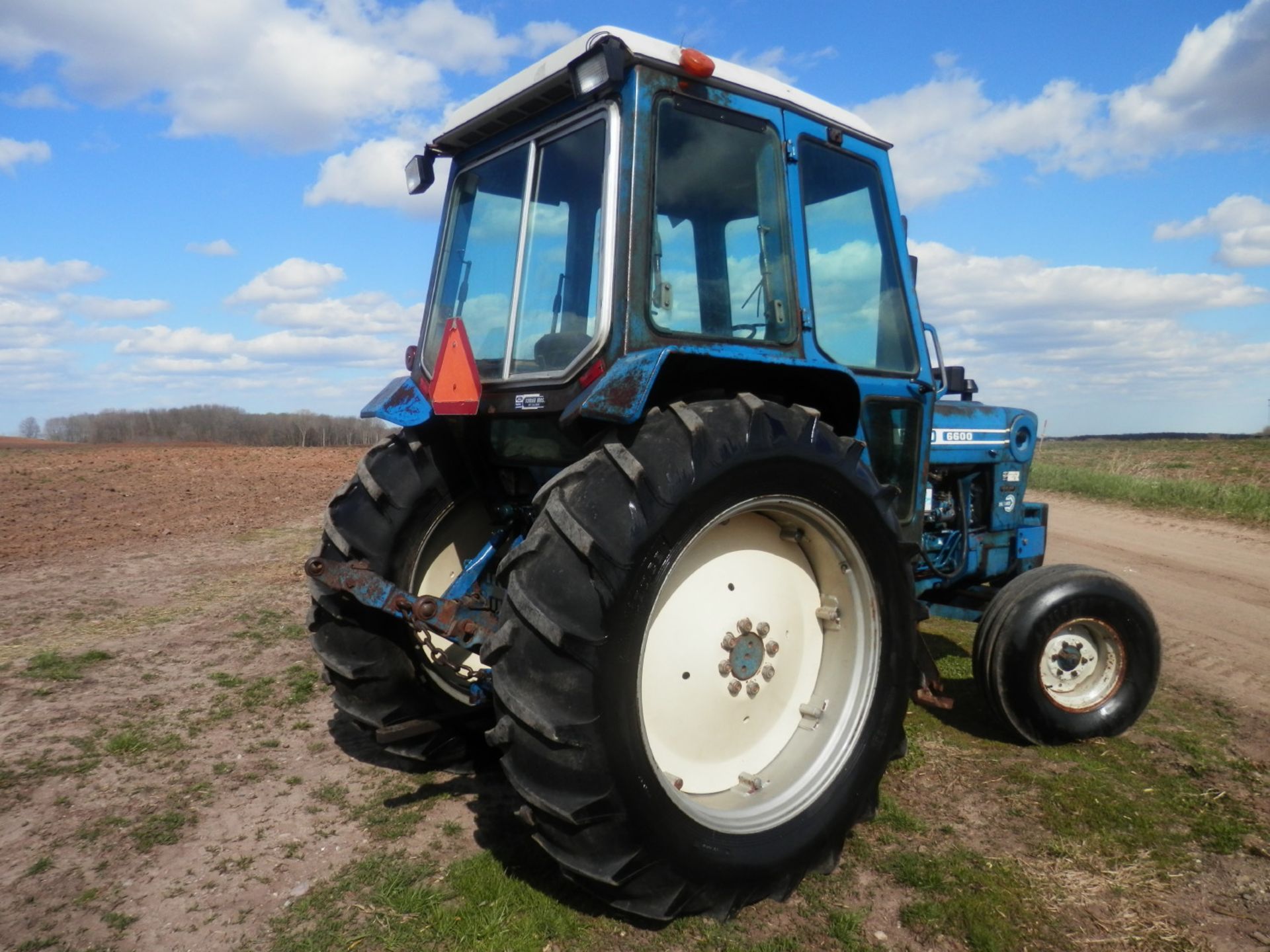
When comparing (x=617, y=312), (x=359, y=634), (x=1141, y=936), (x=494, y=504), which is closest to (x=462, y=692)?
(x=359, y=634)

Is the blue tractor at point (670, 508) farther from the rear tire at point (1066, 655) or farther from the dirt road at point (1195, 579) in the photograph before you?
the dirt road at point (1195, 579)

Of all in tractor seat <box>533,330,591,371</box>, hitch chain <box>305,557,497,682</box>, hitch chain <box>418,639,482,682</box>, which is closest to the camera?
hitch chain <box>305,557,497,682</box>

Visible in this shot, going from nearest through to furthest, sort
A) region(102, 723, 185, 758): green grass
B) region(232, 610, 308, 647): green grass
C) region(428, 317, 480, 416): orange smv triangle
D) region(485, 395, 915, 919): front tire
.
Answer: region(485, 395, 915, 919): front tire
region(428, 317, 480, 416): orange smv triangle
region(102, 723, 185, 758): green grass
region(232, 610, 308, 647): green grass

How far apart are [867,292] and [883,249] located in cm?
25

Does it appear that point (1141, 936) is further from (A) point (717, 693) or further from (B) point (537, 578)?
(B) point (537, 578)

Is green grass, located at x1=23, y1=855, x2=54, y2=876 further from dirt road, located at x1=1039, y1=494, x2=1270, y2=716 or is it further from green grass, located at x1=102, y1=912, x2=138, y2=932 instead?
dirt road, located at x1=1039, y1=494, x2=1270, y2=716

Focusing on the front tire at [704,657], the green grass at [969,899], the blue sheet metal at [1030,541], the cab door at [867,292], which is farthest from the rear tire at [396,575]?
the blue sheet metal at [1030,541]

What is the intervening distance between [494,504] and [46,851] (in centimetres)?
196

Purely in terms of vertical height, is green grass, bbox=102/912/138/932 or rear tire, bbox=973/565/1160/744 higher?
rear tire, bbox=973/565/1160/744

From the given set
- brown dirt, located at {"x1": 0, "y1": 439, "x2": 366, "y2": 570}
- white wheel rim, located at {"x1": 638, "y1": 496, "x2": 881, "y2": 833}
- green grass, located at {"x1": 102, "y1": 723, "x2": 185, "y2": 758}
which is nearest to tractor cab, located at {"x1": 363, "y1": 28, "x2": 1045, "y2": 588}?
white wheel rim, located at {"x1": 638, "y1": 496, "x2": 881, "y2": 833}

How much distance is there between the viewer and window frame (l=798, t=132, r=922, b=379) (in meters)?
3.46

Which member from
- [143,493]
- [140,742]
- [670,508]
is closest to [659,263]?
[670,508]

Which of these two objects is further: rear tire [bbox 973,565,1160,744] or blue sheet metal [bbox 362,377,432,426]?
rear tire [bbox 973,565,1160,744]

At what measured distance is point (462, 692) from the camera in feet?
12.2
